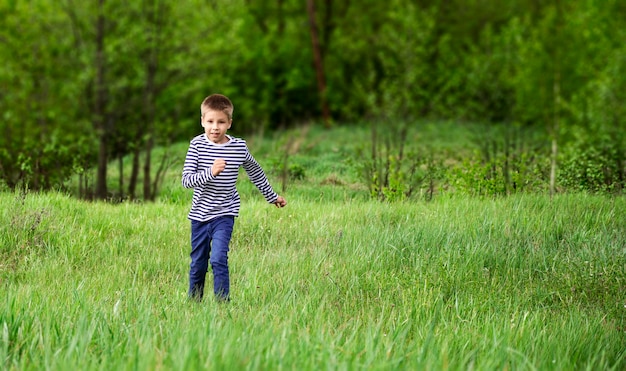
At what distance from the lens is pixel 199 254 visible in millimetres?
5281

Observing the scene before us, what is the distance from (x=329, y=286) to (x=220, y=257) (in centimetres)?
97

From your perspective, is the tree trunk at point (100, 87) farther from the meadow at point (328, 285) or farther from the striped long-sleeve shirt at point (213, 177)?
the striped long-sleeve shirt at point (213, 177)

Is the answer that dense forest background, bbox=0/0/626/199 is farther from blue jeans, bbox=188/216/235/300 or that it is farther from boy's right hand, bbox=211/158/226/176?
boy's right hand, bbox=211/158/226/176

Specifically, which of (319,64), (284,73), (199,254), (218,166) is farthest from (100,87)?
(284,73)

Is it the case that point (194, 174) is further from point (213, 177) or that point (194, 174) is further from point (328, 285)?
point (328, 285)

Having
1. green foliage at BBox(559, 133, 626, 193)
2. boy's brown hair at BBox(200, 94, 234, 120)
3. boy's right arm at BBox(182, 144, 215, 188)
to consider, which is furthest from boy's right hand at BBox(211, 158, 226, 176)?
green foliage at BBox(559, 133, 626, 193)

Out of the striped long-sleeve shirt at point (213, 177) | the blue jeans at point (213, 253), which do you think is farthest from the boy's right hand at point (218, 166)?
the blue jeans at point (213, 253)

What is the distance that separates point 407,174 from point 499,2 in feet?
96.7

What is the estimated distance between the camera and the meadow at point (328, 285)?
10.9 ft

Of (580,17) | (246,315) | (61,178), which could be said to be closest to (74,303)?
(246,315)

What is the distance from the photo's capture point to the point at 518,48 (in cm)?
2934

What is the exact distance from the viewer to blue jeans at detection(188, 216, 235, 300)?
506 centimetres

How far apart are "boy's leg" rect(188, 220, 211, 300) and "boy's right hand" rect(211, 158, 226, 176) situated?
24.0 inches

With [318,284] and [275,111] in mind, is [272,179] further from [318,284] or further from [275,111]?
[275,111]
